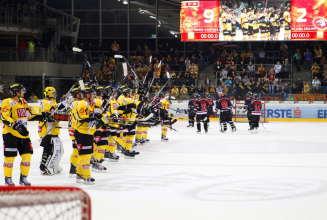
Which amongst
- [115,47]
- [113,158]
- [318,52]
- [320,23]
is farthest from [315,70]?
[113,158]

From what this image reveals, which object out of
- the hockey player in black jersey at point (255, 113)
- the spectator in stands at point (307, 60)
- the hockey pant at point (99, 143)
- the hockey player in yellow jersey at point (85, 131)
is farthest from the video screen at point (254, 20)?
the hockey player in yellow jersey at point (85, 131)

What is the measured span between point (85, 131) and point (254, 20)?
1849 cm

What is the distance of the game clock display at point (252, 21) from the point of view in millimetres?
22859

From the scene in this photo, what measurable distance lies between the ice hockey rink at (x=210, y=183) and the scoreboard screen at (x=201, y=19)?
12108 millimetres

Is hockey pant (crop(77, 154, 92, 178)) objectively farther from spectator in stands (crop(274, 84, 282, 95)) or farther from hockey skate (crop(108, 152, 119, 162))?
spectator in stands (crop(274, 84, 282, 95))

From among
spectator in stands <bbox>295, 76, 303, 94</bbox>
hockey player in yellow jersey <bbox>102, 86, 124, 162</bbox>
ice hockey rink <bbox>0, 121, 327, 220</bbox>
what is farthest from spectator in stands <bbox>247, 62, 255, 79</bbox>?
hockey player in yellow jersey <bbox>102, 86, 124, 162</bbox>

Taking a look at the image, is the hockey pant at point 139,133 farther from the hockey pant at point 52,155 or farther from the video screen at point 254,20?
the video screen at point 254,20

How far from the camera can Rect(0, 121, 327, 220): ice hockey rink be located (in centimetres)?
530

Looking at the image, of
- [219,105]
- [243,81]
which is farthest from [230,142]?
[243,81]

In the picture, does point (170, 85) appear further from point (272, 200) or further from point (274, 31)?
point (272, 200)

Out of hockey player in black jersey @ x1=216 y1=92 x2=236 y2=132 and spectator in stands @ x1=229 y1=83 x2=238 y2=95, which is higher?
spectator in stands @ x1=229 y1=83 x2=238 y2=95

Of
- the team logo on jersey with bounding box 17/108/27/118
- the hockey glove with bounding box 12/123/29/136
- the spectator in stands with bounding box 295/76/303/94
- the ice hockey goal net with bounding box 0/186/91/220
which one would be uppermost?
the spectator in stands with bounding box 295/76/303/94

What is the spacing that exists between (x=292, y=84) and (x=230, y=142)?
10751 mm

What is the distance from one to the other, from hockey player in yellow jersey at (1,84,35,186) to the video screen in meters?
18.1
